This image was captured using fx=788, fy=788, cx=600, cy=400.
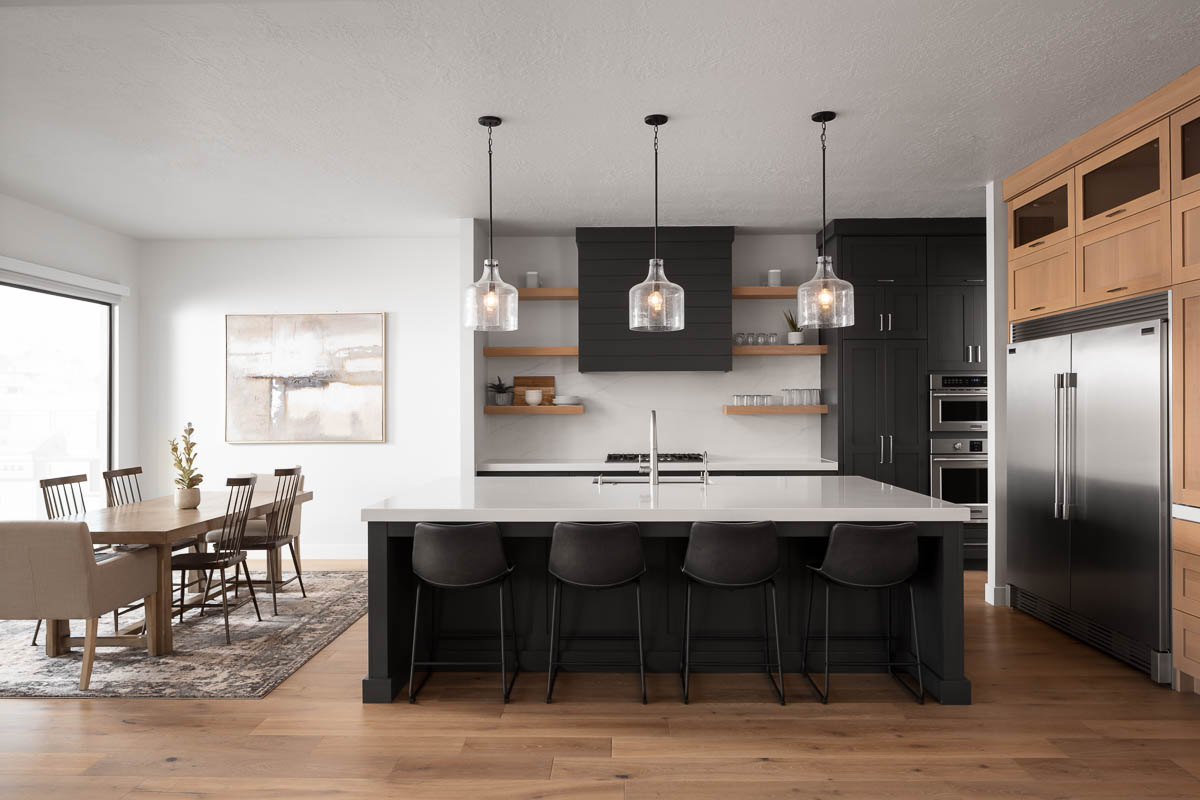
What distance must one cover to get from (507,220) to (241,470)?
10.8ft

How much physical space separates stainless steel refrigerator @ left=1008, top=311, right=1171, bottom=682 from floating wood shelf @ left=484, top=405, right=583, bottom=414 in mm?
3264

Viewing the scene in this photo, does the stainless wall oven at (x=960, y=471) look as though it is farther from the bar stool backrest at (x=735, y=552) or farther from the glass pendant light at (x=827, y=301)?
the bar stool backrest at (x=735, y=552)

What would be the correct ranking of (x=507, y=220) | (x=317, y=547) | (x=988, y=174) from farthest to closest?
(x=317, y=547) → (x=507, y=220) → (x=988, y=174)

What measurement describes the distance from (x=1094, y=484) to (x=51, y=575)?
517 centimetres

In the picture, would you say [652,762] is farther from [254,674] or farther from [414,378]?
[414,378]

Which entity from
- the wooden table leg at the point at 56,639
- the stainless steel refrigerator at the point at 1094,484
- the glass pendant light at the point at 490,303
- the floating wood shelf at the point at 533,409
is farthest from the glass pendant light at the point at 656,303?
the wooden table leg at the point at 56,639

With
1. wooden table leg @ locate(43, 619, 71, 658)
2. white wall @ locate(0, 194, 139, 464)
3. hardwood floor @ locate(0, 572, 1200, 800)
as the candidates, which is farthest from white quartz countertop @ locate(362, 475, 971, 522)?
white wall @ locate(0, 194, 139, 464)

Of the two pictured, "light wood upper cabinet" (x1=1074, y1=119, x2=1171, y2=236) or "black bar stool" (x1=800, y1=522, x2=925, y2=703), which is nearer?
"black bar stool" (x1=800, y1=522, x2=925, y2=703)

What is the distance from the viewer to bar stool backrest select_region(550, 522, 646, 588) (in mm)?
3357

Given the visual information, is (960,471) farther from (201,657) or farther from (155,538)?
(155,538)

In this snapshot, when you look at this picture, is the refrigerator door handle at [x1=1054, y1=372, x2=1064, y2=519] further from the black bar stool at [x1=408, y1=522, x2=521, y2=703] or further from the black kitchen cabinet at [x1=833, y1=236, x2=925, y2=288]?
the black bar stool at [x1=408, y1=522, x2=521, y2=703]

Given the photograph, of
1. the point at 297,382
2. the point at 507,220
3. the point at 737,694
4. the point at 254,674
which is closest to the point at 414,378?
the point at 297,382

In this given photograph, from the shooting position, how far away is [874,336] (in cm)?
628

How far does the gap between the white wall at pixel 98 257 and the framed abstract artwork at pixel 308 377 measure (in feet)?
2.71
